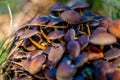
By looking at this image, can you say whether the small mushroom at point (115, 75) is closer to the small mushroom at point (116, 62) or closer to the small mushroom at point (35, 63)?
the small mushroom at point (116, 62)

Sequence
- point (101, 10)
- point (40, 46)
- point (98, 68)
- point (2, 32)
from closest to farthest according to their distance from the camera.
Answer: point (98, 68) < point (40, 46) < point (101, 10) < point (2, 32)

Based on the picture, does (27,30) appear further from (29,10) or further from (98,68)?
(29,10)

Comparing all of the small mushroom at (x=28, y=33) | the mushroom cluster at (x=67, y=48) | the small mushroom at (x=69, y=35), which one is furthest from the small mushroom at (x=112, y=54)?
the small mushroom at (x=28, y=33)

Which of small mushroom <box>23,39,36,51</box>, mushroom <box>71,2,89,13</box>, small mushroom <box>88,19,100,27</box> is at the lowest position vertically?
small mushroom <box>23,39,36,51</box>

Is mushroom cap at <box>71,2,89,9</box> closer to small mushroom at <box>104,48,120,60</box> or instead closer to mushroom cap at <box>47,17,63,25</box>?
mushroom cap at <box>47,17,63,25</box>

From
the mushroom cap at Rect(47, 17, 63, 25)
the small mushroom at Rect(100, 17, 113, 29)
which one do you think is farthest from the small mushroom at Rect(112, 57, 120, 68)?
the mushroom cap at Rect(47, 17, 63, 25)

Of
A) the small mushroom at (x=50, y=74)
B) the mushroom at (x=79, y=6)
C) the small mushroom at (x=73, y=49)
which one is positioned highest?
the mushroom at (x=79, y=6)

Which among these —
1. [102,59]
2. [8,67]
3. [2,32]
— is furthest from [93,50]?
[2,32]

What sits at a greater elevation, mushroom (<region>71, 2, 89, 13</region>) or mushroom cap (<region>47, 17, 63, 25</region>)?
mushroom (<region>71, 2, 89, 13</region>)
